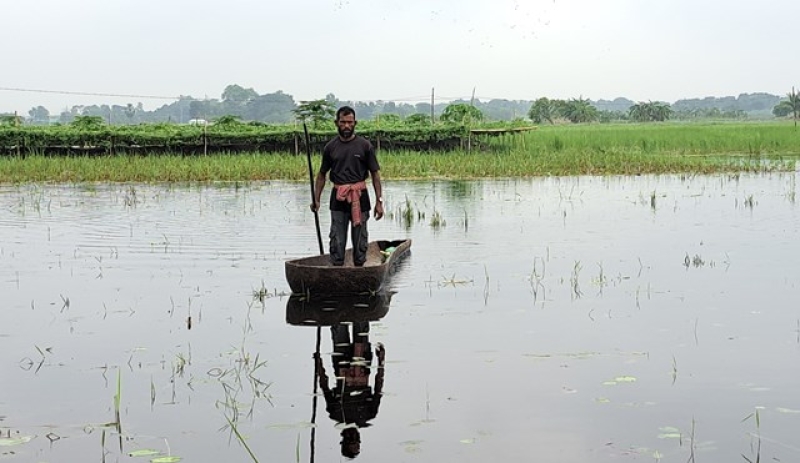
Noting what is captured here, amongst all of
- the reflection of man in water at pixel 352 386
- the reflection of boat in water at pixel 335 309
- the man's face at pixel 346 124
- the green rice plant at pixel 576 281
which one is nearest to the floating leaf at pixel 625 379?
the reflection of man in water at pixel 352 386

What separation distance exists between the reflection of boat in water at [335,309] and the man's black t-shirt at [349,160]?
2.72 ft

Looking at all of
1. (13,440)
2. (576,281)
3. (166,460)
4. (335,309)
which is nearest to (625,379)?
(166,460)

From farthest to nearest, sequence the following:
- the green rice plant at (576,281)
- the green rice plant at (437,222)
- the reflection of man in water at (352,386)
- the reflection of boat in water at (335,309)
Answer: the green rice plant at (437,222)
the green rice plant at (576,281)
the reflection of boat in water at (335,309)
the reflection of man in water at (352,386)

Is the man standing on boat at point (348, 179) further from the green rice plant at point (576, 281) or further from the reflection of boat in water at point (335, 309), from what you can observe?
the green rice plant at point (576, 281)

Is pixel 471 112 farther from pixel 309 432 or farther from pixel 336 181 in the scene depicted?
pixel 309 432

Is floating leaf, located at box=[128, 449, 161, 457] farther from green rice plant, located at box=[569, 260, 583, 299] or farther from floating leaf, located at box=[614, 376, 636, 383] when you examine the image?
green rice plant, located at box=[569, 260, 583, 299]

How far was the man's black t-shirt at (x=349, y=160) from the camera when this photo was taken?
29.5 ft

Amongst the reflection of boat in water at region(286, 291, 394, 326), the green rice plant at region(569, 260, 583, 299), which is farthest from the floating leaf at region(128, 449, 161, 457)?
the green rice plant at region(569, 260, 583, 299)

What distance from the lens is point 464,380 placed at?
21.1ft

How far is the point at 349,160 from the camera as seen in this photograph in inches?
355

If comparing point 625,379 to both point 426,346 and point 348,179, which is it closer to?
point 426,346

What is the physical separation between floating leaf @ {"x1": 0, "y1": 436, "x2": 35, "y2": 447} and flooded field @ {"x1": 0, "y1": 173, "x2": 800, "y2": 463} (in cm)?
1

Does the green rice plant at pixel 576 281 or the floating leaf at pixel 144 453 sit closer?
the floating leaf at pixel 144 453

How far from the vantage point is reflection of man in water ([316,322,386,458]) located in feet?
18.2
